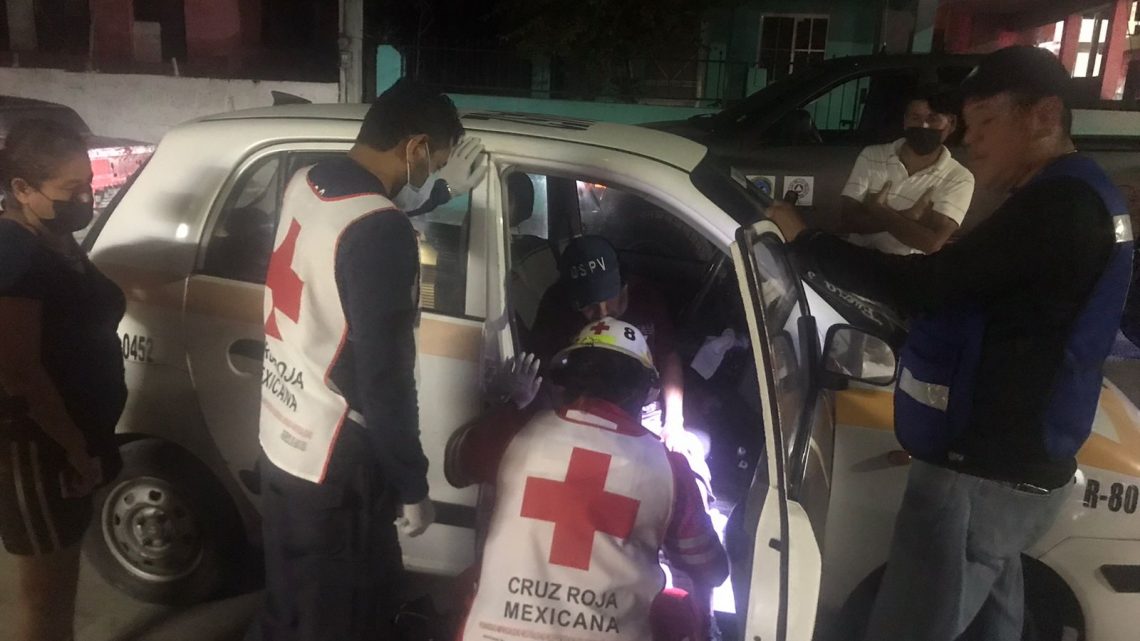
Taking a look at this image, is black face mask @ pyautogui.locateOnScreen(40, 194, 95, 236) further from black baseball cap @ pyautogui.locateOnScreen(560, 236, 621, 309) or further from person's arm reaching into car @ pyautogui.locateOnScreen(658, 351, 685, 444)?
person's arm reaching into car @ pyautogui.locateOnScreen(658, 351, 685, 444)

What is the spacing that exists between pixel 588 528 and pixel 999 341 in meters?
0.98

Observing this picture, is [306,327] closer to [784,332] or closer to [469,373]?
[469,373]

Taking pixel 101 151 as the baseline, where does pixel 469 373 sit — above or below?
below

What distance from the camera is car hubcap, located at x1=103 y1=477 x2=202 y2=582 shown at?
9.17 ft

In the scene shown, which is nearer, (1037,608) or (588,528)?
(588,528)

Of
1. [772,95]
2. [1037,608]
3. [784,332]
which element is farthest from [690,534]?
[772,95]

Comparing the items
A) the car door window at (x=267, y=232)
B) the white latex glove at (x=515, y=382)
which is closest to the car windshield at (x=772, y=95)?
the car door window at (x=267, y=232)

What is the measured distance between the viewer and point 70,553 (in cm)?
233

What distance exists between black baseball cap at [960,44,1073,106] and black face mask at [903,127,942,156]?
1664 millimetres

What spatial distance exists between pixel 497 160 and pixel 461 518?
1.07m

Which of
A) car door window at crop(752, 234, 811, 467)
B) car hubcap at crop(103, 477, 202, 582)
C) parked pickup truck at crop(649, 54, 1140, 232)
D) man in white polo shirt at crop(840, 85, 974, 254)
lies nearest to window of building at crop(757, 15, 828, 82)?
parked pickup truck at crop(649, 54, 1140, 232)

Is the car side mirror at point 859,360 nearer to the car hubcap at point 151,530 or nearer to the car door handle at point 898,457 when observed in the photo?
the car door handle at point 898,457

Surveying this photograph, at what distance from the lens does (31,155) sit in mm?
2143

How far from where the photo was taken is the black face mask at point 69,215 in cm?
220
